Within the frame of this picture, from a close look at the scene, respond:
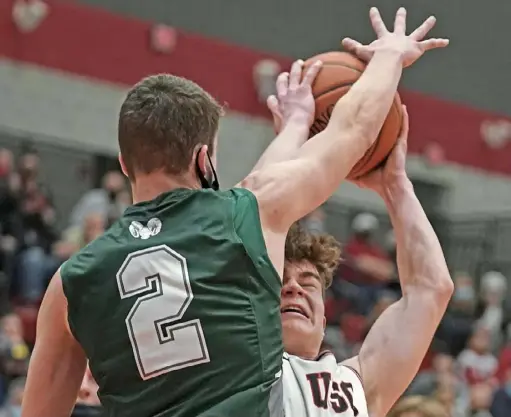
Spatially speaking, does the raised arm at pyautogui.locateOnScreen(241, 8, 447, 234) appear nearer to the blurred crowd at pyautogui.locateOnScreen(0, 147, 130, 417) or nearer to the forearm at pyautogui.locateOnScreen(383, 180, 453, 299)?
the forearm at pyautogui.locateOnScreen(383, 180, 453, 299)

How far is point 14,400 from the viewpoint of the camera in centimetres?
722

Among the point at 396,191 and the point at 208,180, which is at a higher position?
the point at 208,180

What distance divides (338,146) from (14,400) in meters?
5.07

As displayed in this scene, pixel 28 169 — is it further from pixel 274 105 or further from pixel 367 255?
pixel 274 105

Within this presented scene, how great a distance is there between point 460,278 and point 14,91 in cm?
516

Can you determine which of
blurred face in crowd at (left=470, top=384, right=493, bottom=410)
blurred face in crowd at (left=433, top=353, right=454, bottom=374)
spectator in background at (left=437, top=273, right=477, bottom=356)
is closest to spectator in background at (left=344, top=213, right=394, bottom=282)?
spectator in background at (left=437, top=273, right=477, bottom=356)

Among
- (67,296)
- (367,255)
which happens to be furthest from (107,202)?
(67,296)

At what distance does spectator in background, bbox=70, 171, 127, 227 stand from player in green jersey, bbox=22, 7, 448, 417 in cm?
710

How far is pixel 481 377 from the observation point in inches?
411

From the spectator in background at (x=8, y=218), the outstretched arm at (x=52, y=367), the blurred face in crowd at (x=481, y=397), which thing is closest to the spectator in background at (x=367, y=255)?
the blurred face in crowd at (x=481, y=397)

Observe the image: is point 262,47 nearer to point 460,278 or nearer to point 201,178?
point 460,278

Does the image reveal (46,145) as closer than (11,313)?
No

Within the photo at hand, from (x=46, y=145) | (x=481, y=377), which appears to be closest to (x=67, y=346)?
(x=481, y=377)

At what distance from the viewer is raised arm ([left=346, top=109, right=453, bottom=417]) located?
303 cm
